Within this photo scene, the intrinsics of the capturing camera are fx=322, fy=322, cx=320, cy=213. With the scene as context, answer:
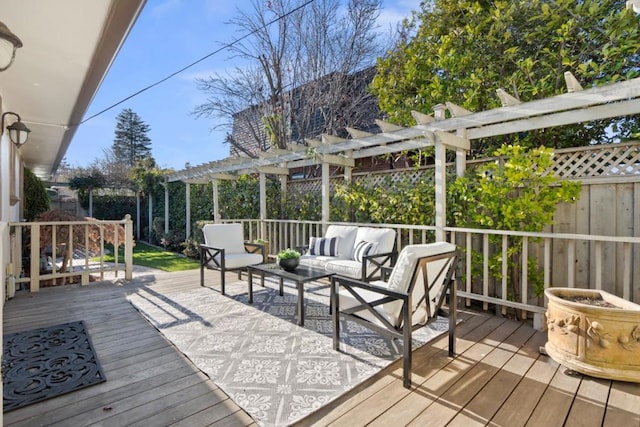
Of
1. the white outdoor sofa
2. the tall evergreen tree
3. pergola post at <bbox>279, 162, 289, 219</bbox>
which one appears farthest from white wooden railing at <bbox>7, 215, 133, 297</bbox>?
the tall evergreen tree

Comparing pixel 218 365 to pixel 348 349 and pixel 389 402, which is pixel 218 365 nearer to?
pixel 348 349

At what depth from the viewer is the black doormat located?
2377 mm

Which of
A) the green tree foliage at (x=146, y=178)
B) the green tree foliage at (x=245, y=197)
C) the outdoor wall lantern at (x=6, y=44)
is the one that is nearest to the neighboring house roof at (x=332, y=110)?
the green tree foliage at (x=245, y=197)

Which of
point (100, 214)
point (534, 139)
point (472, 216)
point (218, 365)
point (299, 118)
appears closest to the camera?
point (218, 365)

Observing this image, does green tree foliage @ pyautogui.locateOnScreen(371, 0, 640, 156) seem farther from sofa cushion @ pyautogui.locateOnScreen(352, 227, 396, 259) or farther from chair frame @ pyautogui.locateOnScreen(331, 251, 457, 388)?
chair frame @ pyautogui.locateOnScreen(331, 251, 457, 388)

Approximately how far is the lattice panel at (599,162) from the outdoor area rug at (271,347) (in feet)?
8.39

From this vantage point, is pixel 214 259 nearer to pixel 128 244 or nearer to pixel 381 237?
pixel 128 244

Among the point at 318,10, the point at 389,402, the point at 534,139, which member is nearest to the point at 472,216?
the point at 534,139

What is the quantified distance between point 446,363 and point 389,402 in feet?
2.74

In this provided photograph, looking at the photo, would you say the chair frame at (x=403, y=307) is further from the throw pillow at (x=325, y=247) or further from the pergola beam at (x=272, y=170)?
the pergola beam at (x=272, y=170)

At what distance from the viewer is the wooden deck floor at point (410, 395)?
207 centimetres

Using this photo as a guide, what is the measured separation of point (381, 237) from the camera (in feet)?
16.1

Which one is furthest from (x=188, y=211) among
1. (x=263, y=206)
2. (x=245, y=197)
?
(x=263, y=206)

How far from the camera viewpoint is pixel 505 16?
5004 millimetres
